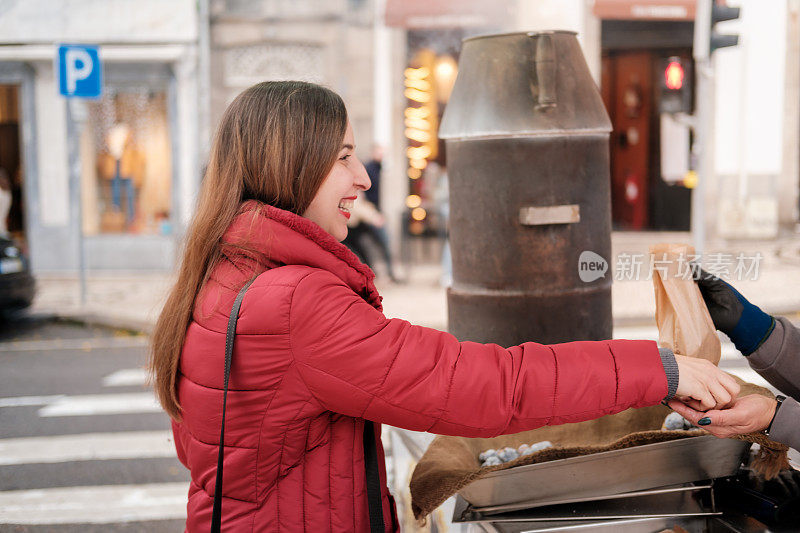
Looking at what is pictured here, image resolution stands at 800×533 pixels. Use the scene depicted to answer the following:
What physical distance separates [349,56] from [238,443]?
44.8ft

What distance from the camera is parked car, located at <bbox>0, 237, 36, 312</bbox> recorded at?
384 inches

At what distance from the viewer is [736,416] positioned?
1896mm

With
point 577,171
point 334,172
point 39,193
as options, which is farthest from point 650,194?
point 334,172

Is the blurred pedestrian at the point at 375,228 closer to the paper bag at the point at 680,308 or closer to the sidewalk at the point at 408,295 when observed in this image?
the sidewalk at the point at 408,295

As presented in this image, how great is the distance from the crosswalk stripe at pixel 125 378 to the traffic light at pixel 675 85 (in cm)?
653

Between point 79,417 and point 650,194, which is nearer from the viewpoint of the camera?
point 79,417

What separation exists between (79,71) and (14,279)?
2712 millimetres

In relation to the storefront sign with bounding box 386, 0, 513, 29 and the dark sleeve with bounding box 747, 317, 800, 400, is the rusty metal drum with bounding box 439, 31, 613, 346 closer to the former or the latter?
the dark sleeve with bounding box 747, 317, 800, 400

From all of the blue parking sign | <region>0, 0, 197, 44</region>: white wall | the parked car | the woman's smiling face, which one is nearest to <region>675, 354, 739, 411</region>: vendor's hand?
the woman's smiling face

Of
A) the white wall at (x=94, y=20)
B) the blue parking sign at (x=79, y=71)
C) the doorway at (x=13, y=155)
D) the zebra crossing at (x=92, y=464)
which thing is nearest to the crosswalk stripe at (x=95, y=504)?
the zebra crossing at (x=92, y=464)

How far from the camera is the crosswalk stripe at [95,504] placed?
15.0 ft

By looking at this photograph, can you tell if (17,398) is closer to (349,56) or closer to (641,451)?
(641,451)

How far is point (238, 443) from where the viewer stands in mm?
1743

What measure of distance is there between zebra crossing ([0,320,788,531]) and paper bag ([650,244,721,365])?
3.25 meters
